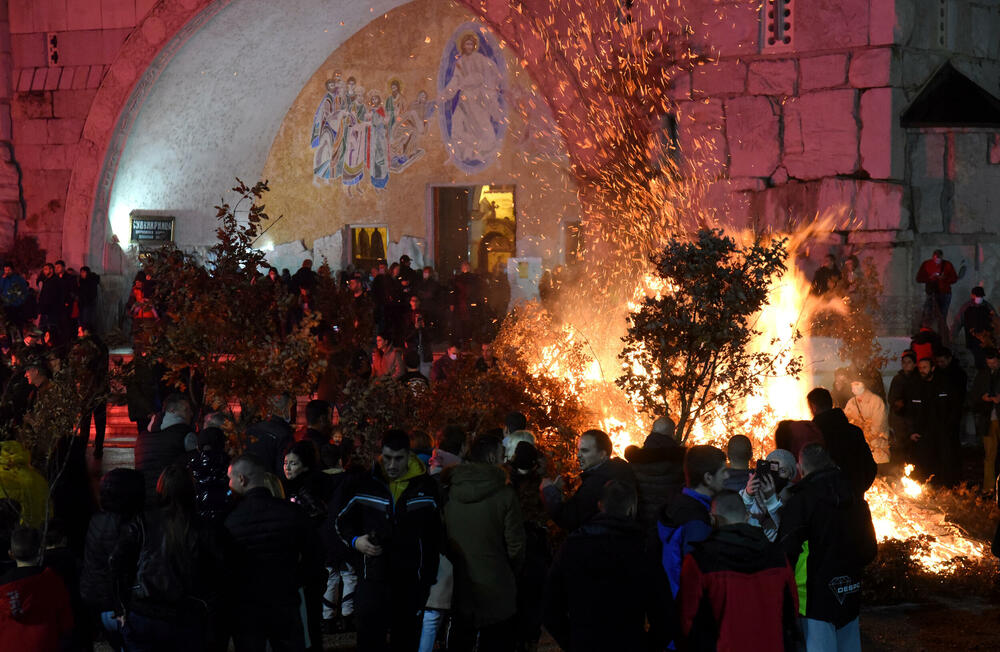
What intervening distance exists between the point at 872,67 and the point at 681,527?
11.1 m

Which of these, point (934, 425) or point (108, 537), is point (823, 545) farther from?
point (934, 425)

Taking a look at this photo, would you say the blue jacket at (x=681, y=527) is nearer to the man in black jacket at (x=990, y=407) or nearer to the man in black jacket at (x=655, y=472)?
the man in black jacket at (x=655, y=472)

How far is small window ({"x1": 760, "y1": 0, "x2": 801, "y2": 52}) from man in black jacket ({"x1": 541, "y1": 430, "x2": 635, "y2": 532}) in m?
10.7

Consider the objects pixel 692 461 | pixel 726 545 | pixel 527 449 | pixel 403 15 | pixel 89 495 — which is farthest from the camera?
pixel 403 15

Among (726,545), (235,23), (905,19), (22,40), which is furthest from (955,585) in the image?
(22,40)

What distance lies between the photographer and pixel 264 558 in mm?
6051

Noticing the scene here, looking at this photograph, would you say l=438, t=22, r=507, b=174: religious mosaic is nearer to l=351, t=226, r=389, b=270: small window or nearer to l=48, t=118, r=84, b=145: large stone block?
l=351, t=226, r=389, b=270: small window

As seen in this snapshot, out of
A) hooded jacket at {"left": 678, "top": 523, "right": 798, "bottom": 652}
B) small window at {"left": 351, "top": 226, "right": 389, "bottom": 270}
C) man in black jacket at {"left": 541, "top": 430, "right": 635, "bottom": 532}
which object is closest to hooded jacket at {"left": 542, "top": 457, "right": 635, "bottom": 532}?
man in black jacket at {"left": 541, "top": 430, "right": 635, "bottom": 532}

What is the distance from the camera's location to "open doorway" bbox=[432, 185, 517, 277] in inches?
909

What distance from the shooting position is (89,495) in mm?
8555

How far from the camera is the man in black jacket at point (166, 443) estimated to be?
795 cm

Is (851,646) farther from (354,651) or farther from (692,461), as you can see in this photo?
(354,651)

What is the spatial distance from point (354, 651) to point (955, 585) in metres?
4.57

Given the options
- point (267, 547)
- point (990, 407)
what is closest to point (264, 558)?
point (267, 547)
